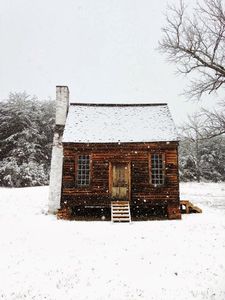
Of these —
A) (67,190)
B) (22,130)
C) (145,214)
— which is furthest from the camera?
(22,130)

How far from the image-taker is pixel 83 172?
21672 millimetres

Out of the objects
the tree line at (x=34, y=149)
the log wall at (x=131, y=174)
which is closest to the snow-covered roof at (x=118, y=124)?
the log wall at (x=131, y=174)

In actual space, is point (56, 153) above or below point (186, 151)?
below

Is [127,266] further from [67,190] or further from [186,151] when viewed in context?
[186,151]

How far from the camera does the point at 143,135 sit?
72.5ft

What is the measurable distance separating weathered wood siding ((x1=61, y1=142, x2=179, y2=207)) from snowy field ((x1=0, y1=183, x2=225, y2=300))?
2.00m

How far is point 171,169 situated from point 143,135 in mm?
2852

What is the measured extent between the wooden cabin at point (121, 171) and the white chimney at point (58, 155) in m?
1.49

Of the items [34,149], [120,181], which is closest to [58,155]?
[120,181]

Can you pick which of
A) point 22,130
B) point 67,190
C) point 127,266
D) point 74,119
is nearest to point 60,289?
point 127,266

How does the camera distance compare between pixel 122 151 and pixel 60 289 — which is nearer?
pixel 60 289

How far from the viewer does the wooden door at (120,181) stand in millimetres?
21453

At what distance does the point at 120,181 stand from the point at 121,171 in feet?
2.10

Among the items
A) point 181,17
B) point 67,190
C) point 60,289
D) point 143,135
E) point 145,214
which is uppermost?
point 181,17
